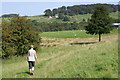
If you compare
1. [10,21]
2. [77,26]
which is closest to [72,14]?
[77,26]

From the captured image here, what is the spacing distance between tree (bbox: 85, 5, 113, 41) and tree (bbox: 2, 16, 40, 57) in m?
18.2

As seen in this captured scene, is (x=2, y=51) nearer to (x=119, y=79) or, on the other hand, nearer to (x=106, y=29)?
(x=119, y=79)

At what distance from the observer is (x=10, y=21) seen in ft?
111

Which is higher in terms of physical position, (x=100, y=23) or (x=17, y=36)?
(x=100, y=23)

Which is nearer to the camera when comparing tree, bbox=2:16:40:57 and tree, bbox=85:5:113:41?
tree, bbox=2:16:40:57

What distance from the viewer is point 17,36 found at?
31.7m

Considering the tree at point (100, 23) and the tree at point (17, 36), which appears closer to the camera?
the tree at point (17, 36)

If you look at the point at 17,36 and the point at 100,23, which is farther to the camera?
the point at 100,23

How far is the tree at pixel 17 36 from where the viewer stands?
2939 cm

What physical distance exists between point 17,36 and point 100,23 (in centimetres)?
2319

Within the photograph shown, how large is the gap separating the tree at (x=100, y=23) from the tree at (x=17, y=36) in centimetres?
1818

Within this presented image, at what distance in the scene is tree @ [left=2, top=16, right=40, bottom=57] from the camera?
96.4 feet

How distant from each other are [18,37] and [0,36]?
3.45m

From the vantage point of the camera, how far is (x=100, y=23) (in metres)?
48.9
